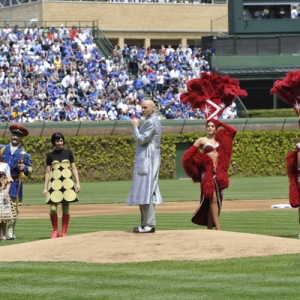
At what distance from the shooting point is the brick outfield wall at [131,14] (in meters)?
54.9

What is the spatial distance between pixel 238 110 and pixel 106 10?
16122 millimetres

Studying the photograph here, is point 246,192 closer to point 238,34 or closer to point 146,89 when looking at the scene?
point 146,89

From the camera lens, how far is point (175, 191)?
31.1 m

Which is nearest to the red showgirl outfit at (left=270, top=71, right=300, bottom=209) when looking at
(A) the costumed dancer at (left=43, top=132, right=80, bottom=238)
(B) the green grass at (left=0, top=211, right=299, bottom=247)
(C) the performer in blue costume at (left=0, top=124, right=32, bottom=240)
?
(B) the green grass at (left=0, top=211, right=299, bottom=247)

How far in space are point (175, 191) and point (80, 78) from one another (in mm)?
13297

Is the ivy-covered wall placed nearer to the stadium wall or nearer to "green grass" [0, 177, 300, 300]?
the stadium wall

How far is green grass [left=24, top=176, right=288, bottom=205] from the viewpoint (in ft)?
90.5

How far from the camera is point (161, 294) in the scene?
894 centimetres

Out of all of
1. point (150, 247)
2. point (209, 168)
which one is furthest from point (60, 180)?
point (150, 247)

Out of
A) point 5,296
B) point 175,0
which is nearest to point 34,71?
point 175,0

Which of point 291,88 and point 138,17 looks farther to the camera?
point 138,17

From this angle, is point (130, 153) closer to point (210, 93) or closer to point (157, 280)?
point (210, 93)

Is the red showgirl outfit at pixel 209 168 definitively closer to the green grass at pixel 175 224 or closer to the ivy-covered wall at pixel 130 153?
the green grass at pixel 175 224

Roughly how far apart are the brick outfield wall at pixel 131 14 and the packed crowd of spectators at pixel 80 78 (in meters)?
6.96
